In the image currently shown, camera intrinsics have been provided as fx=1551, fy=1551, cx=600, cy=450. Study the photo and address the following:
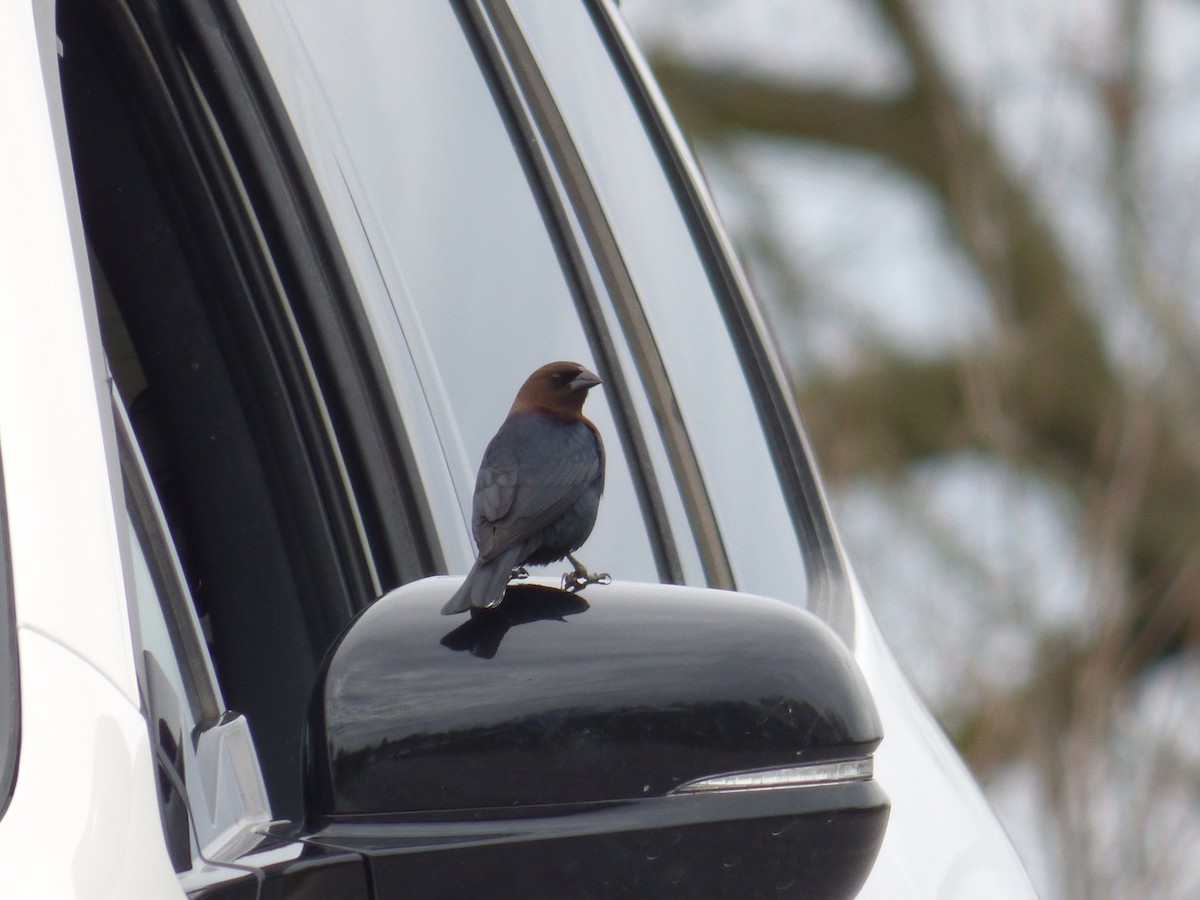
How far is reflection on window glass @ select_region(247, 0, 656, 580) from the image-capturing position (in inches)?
53.3

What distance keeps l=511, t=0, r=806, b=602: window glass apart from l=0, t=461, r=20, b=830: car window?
1.06m

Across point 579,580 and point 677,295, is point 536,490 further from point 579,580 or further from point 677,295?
point 677,295

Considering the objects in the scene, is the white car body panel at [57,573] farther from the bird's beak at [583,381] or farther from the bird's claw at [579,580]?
the bird's beak at [583,381]

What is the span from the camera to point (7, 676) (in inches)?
30.1

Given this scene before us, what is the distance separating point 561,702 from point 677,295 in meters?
1.03

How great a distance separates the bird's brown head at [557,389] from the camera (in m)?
1.29

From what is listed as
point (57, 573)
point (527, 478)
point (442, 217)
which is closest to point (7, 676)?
point (57, 573)

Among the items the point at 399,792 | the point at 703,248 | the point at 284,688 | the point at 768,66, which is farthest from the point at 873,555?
the point at 399,792

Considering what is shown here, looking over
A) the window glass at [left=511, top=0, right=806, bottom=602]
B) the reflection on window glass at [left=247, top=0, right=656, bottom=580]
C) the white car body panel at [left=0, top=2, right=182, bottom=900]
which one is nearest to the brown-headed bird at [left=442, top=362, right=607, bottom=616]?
the reflection on window glass at [left=247, top=0, right=656, bottom=580]

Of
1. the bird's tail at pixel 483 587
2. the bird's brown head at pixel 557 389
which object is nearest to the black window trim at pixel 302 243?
the bird's brown head at pixel 557 389

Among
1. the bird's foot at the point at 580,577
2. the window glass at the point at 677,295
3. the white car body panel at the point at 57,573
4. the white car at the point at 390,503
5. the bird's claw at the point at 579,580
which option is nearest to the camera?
the white car body panel at the point at 57,573

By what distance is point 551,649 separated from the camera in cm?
93

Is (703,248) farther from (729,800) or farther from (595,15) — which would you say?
(729,800)

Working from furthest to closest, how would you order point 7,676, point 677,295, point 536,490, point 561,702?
point 677,295
point 536,490
point 561,702
point 7,676
